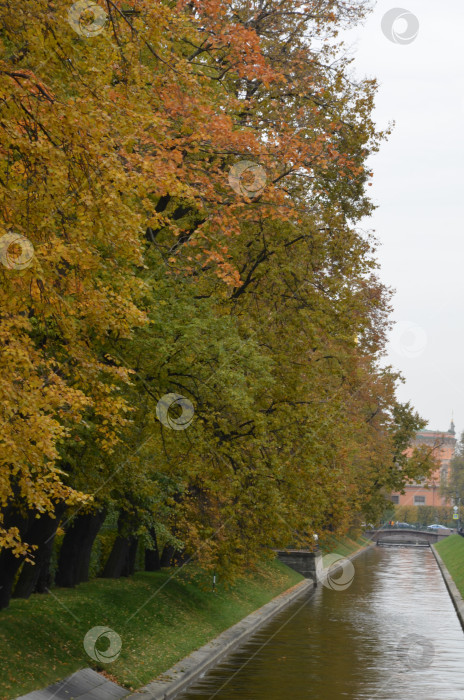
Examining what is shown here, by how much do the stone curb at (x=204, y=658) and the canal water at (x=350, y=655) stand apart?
0.27 m

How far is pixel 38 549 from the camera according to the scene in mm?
19016

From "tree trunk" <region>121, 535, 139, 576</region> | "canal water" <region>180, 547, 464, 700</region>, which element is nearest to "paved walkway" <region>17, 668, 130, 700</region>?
"canal water" <region>180, 547, 464, 700</region>

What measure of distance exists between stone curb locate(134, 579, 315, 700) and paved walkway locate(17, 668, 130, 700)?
1.28 feet

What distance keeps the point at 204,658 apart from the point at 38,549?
13.3 ft

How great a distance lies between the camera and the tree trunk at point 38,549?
720 inches

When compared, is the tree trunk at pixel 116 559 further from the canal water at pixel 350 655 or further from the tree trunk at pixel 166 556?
the tree trunk at pixel 166 556

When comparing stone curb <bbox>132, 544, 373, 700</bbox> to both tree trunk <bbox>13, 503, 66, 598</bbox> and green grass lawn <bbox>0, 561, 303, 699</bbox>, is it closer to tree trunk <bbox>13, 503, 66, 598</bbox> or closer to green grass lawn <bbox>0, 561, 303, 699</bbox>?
green grass lawn <bbox>0, 561, 303, 699</bbox>

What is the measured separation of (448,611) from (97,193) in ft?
91.3

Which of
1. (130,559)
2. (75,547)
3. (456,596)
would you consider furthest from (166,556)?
(456,596)

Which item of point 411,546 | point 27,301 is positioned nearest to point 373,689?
point 27,301

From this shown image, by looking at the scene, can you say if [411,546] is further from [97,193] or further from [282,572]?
[97,193]

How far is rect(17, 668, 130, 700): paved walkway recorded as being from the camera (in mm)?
13480

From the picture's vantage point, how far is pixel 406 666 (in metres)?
20.7

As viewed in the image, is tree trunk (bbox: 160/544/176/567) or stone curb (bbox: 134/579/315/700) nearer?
stone curb (bbox: 134/579/315/700)
